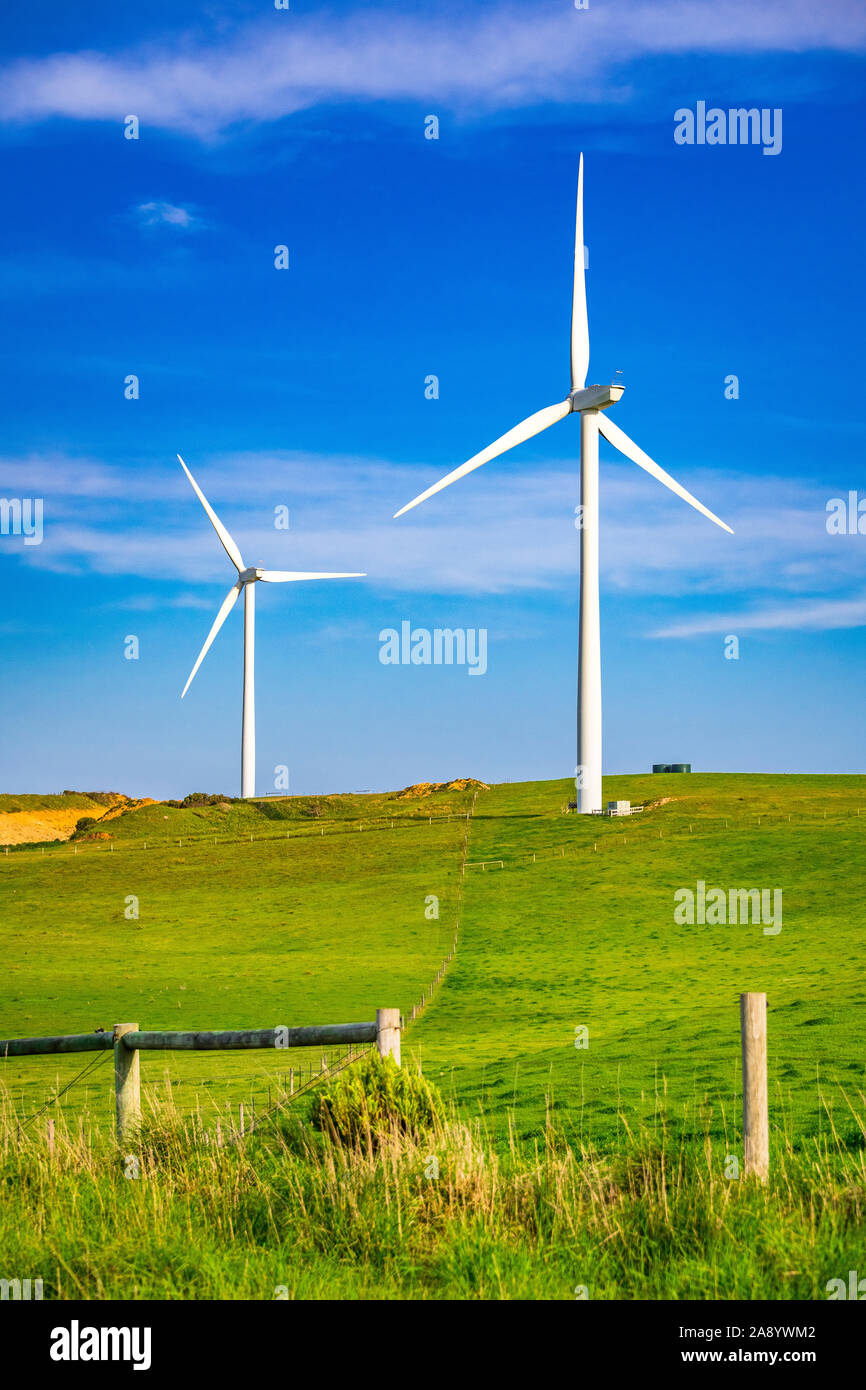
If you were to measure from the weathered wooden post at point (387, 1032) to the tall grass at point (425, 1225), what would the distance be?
0.71 metres

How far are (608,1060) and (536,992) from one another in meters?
19.5

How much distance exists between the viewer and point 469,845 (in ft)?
255

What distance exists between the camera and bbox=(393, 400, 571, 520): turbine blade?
6188 centimetres

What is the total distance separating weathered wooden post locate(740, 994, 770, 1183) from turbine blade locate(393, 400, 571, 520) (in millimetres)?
49905

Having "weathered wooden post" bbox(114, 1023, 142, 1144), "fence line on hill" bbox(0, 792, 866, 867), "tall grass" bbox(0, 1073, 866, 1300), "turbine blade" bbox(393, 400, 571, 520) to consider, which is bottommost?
"tall grass" bbox(0, 1073, 866, 1300)

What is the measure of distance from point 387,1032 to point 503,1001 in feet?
103

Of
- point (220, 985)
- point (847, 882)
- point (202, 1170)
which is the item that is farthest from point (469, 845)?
point (202, 1170)

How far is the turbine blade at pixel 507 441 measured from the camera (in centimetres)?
6188

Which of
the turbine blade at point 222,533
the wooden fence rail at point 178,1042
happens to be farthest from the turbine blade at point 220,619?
the wooden fence rail at point 178,1042

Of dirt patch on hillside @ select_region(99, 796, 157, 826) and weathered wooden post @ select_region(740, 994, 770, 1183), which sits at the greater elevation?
dirt patch on hillside @ select_region(99, 796, 157, 826)

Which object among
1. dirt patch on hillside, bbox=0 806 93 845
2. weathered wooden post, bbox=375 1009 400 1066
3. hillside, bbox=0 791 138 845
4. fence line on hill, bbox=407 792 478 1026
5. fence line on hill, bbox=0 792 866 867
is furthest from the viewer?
hillside, bbox=0 791 138 845

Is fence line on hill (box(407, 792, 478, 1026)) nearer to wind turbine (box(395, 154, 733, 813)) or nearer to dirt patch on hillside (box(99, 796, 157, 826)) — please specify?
wind turbine (box(395, 154, 733, 813))

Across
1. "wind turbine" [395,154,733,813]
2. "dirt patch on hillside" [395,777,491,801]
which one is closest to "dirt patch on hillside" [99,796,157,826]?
"dirt patch on hillside" [395,777,491,801]
